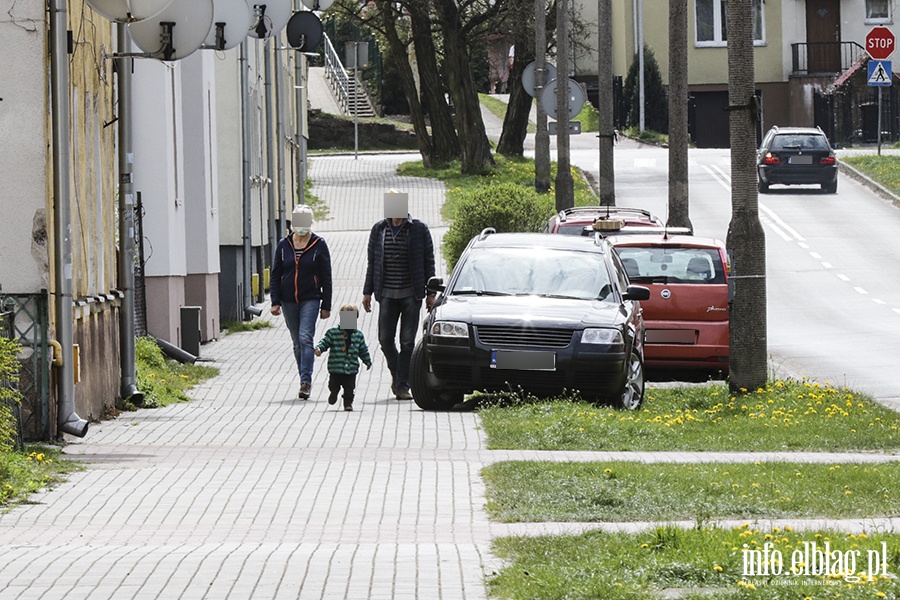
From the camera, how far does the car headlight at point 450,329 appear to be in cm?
1455

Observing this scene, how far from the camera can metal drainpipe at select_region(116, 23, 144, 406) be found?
15.2m

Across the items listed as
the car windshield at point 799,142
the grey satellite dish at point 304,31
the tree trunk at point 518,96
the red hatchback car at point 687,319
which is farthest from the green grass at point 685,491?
the tree trunk at point 518,96

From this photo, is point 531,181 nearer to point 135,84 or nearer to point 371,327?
point 371,327

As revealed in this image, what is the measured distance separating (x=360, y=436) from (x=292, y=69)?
32.3 meters

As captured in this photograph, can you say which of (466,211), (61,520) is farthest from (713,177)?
(61,520)

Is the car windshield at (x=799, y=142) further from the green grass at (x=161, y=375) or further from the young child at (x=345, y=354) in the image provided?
the young child at (x=345, y=354)

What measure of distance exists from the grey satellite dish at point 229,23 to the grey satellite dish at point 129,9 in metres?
3.93

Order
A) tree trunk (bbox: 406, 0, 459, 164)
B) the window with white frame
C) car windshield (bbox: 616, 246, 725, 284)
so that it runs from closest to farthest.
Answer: car windshield (bbox: 616, 246, 725, 284) → tree trunk (bbox: 406, 0, 459, 164) → the window with white frame

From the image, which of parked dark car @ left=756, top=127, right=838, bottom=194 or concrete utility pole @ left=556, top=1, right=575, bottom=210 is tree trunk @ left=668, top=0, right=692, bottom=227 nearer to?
concrete utility pole @ left=556, top=1, right=575, bottom=210

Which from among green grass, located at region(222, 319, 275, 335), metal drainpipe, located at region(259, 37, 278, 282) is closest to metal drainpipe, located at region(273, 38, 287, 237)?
metal drainpipe, located at region(259, 37, 278, 282)

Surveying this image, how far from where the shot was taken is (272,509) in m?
9.11

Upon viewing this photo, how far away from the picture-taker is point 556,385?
47.5 ft

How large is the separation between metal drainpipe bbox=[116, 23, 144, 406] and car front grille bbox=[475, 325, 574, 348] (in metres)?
3.21

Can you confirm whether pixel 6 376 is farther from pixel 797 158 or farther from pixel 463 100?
pixel 463 100
